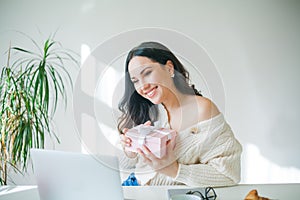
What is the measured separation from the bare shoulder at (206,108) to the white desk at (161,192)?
0.38 meters

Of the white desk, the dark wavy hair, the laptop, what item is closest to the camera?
the laptop

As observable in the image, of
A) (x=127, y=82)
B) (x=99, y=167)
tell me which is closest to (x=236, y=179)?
(x=127, y=82)

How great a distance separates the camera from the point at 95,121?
136 cm

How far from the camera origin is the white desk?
4.09 feet

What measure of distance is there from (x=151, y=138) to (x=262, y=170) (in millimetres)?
1086

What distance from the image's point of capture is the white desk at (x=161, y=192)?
1.25 metres

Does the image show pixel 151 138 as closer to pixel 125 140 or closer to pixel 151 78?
pixel 125 140

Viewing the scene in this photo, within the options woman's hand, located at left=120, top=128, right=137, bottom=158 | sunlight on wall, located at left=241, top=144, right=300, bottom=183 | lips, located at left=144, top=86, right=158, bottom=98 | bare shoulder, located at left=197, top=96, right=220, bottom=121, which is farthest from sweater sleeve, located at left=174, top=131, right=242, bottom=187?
sunlight on wall, located at left=241, top=144, right=300, bottom=183

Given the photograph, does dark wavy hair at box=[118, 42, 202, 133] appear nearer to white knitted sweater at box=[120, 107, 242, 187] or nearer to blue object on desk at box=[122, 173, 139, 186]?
white knitted sweater at box=[120, 107, 242, 187]

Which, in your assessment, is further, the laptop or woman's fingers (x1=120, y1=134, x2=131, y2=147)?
woman's fingers (x1=120, y1=134, x2=131, y2=147)

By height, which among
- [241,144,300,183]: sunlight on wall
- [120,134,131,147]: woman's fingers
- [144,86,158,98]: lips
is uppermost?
[144,86,158,98]: lips

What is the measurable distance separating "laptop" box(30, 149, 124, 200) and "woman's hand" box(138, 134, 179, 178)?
1.31 feet

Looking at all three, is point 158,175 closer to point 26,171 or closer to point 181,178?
point 181,178

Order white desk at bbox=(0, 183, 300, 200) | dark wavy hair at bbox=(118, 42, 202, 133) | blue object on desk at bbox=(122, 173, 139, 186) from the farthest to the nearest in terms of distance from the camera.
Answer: blue object on desk at bbox=(122, 173, 139, 186)
dark wavy hair at bbox=(118, 42, 202, 133)
white desk at bbox=(0, 183, 300, 200)
